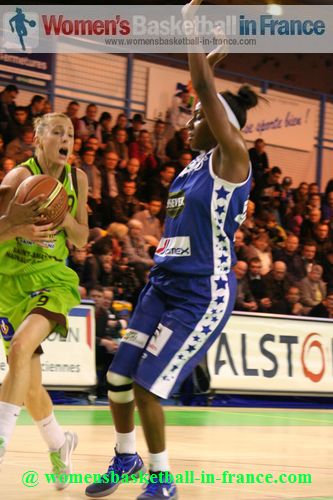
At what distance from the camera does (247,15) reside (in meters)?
18.3

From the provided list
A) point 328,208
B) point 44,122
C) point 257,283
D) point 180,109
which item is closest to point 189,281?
point 44,122

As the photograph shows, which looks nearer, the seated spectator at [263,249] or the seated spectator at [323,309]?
the seated spectator at [323,309]

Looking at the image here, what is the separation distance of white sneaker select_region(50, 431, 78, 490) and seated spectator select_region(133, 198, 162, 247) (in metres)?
7.40

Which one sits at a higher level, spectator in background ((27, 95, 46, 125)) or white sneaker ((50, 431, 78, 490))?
spectator in background ((27, 95, 46, 125))

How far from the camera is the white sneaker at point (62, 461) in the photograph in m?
4.88

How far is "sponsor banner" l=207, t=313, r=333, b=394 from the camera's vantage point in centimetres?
1120

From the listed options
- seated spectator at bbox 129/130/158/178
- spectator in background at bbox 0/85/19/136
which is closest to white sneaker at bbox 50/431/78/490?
spectator in background at bbox 0/85/19/136

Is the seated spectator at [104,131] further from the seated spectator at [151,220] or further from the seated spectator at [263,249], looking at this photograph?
the seated spectator at [263,249]

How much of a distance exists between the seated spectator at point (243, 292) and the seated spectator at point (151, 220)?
1205mm

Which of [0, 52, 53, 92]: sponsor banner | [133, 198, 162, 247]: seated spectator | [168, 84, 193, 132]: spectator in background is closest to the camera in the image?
[133, 198, 162, 247]: seated spectator

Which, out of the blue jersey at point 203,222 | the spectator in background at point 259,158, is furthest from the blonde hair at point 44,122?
the spectator in background at point 259,158

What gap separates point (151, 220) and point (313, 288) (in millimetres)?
3018

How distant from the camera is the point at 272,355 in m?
11.6

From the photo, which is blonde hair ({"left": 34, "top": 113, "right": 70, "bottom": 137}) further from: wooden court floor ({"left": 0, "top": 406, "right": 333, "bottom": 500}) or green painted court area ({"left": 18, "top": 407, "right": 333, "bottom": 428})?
green painted court area ({"left": 18, "top": 407, "right": 333, "bottom": 428})
